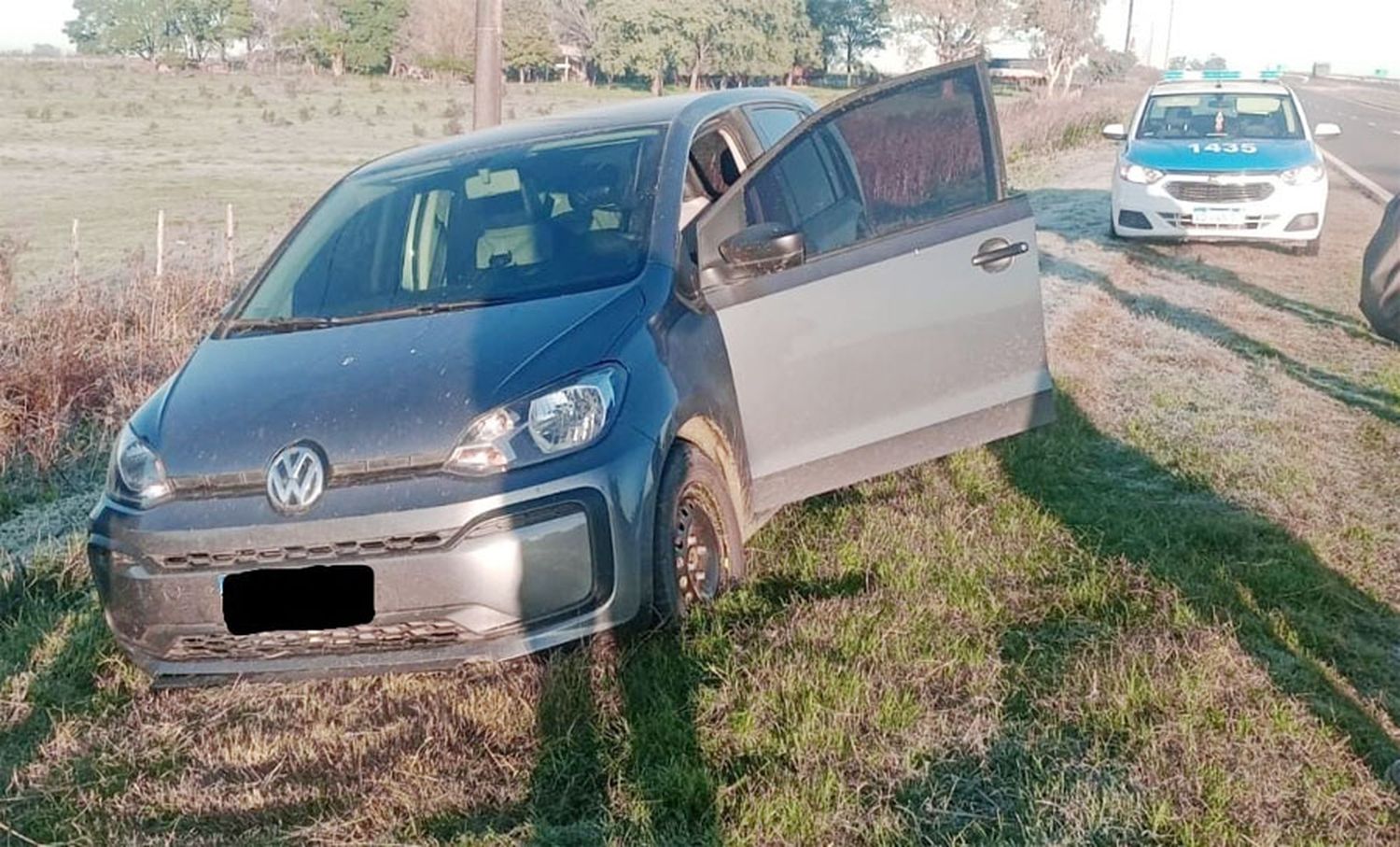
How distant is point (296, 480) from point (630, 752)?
3.82ft

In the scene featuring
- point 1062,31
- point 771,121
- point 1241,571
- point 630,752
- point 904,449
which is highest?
point 1062,31

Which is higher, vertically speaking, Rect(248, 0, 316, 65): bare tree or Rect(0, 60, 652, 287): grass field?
Rect(248, 0, 316, 65): bare tree

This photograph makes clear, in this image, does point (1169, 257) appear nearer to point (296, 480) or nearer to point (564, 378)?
point (564, 378)

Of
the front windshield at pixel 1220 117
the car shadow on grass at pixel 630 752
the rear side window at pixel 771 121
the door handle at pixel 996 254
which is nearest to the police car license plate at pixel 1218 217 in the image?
the front windshield at pixel 1220 117

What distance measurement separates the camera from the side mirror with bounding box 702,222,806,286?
13.4ft

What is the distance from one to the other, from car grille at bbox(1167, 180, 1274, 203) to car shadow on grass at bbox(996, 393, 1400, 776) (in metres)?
6.91


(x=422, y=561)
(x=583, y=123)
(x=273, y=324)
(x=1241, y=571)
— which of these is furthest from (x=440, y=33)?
(x=422, y=561)

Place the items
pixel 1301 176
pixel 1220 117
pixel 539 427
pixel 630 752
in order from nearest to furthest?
pixel 630 752
pixel 539 427
pixel 1301 176
pixel 1220 117

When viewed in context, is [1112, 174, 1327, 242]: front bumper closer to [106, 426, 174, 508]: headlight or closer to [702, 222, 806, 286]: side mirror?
[702, 222, 806, 286]: side mirror

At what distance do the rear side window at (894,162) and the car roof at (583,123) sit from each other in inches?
19.4

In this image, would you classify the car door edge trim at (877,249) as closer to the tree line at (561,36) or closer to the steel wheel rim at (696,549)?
the steel wheel rim at (696,549)

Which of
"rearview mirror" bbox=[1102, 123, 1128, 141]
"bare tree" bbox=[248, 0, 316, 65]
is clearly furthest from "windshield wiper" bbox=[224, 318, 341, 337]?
"bare tree" bbox=[248, 0, 316, 65]

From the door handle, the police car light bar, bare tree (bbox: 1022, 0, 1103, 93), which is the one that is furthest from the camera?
bare tree (bbox: 1022, 0, 1103, 93)

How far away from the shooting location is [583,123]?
4.92 m
